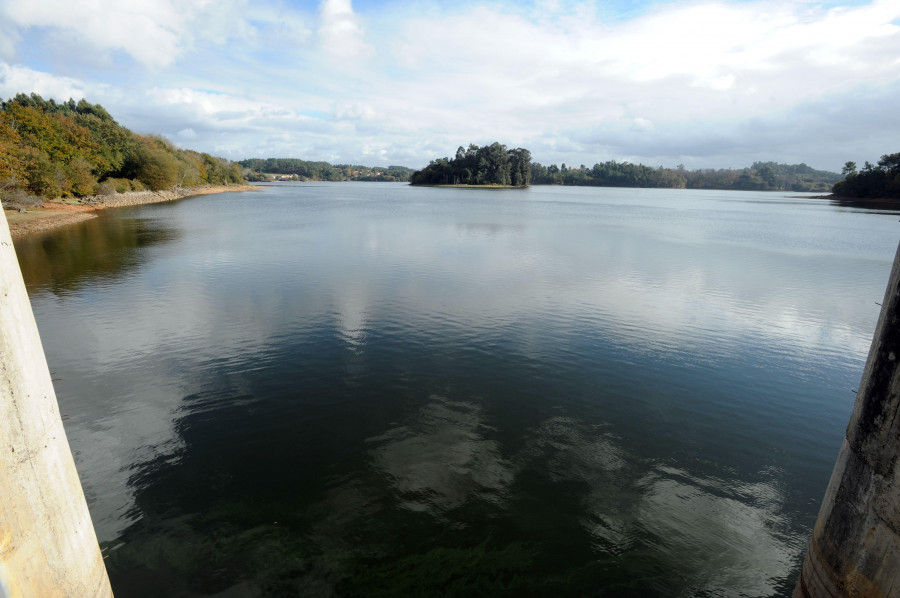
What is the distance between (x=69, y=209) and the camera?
6856cm

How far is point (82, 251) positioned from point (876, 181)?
19407cm

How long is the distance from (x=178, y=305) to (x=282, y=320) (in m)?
7.12

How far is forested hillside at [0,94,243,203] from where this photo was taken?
201ft

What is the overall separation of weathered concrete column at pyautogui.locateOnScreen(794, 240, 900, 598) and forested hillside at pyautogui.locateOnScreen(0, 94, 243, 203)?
78.0 meters

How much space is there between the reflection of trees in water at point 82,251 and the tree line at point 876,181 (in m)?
178

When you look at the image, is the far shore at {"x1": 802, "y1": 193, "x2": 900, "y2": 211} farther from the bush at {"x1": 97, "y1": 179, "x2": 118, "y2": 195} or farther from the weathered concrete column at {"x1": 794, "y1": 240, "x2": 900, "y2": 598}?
the bush at {"x1": 97, "y1": 179, "x2": 118, "y2": 195}

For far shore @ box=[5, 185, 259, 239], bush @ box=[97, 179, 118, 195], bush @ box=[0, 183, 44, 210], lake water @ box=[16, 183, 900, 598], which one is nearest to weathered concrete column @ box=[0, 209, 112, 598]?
lake water @ box=[16, 183, 900, 598]

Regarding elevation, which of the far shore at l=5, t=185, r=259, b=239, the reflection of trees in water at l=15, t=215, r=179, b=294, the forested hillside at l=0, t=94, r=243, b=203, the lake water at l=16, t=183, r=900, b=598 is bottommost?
the lake water at l=16, t=183, r=900, b=598

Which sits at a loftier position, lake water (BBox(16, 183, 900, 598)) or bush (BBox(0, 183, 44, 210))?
bush (BBox(0, 183, 44, 210))

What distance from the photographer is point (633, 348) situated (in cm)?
2002

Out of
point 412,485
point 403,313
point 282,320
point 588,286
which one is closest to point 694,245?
point 588,286

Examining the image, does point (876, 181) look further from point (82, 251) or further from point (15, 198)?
point (15, 198)

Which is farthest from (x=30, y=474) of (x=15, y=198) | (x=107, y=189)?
(x=107, y=189)

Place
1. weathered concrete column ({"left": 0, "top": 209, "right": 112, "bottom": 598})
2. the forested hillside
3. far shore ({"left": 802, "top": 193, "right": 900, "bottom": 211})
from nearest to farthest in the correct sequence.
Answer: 1. weathered concrete column ({"left": 0, "top": 209, "right": 112, "bottom": 598})
2. the forested hillside
3. far shore ({"left": 802, "top": 193, "right": 900, "bottom": 211})
